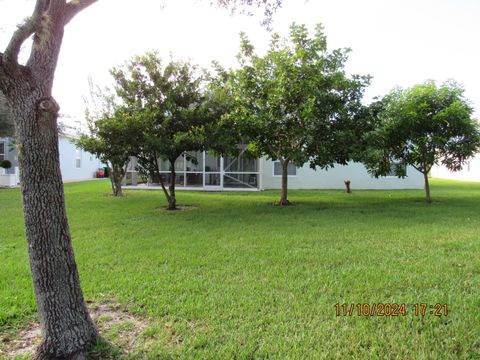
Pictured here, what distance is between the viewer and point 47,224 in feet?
8.07

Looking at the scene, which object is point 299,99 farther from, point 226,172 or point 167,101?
point 226,172

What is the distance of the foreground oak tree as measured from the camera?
7.82 ft

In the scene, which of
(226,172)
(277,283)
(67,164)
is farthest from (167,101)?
(67,164)

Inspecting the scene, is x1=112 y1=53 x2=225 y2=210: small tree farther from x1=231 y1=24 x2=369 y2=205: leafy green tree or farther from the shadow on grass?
the shadow on grass

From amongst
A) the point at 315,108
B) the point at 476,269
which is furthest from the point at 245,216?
the point at 476,269

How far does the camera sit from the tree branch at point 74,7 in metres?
2.58

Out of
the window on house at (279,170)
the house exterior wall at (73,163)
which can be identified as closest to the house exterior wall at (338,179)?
the window on house at (279,170)

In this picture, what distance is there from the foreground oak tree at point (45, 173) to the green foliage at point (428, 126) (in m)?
9.65

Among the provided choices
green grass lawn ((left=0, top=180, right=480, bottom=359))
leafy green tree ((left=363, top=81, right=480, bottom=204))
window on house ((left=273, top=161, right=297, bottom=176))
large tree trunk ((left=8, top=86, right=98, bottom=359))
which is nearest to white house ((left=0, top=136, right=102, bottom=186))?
window on house ((left=273, top=161, right=297, bottom=176))

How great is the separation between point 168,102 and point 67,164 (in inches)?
792

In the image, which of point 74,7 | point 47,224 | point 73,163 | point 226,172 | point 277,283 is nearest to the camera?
point 47,224

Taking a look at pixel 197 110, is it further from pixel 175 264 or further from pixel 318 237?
pixel 175 264

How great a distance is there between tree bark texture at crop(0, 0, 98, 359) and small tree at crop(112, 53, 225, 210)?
6.97 metres

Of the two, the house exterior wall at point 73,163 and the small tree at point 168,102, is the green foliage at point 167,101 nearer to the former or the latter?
the small tree at point 168,102
